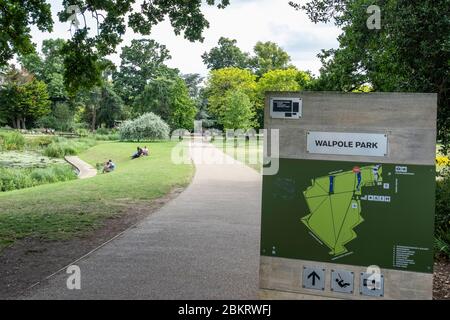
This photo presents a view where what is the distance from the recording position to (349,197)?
4.31 m

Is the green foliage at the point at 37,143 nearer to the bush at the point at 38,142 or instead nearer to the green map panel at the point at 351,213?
the bush at the point at 38,142

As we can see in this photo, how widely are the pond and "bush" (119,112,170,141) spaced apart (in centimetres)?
1360

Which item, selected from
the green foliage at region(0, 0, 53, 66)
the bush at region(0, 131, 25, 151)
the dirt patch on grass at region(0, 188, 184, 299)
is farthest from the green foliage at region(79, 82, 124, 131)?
the dirt patch on grass at region(0, 188, 184, 299)

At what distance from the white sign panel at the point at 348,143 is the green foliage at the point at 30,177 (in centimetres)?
1949

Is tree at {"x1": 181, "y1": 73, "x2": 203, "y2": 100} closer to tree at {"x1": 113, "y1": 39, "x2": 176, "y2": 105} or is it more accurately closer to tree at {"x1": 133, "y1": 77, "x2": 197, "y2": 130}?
tree at {"x1": 113, "y1": 39, "x2": 176, "y2": 105}

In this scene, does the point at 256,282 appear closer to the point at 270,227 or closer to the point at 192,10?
the point at 270,227

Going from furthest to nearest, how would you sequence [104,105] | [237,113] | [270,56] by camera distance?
[270,56] < [104,105] < [237,113]

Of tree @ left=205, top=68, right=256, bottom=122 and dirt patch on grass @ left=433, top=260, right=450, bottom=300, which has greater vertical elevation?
tree @ left=205, top=68, right=256, bottom=122

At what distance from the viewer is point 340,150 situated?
425 centimetres

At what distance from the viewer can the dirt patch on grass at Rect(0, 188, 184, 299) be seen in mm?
6305

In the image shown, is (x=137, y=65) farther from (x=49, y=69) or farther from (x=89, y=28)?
(x=89, y=28)

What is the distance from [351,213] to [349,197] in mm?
160

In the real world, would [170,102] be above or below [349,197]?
above

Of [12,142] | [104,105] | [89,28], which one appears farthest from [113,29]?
[104,105]
